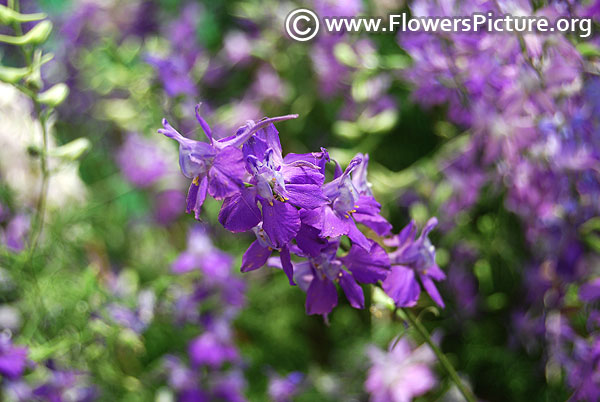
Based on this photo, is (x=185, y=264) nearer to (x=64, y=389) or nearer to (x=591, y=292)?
(x=64, y=389)

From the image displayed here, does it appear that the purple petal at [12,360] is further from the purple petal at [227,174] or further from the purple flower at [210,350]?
the purple petal at [227,174]

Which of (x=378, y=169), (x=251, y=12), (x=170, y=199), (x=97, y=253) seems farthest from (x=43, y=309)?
(x=251, y=12)

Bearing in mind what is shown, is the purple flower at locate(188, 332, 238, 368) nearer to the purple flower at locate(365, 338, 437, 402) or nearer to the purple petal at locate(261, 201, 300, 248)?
the purple flower at locate(365, 338, 437, 402)

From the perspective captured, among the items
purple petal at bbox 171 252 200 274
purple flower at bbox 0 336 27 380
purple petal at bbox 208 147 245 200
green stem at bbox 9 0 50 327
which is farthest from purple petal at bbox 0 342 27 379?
purple petal at bbox 208 147 245 200

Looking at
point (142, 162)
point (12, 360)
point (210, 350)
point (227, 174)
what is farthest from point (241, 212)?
point (142, 162)

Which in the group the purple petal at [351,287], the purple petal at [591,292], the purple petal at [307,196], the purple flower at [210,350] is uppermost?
the purple petal at [307,196]

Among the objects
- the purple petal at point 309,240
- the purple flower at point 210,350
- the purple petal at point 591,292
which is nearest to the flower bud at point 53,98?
the purple petal at point 309,240

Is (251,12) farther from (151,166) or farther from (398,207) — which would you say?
(398,207)
